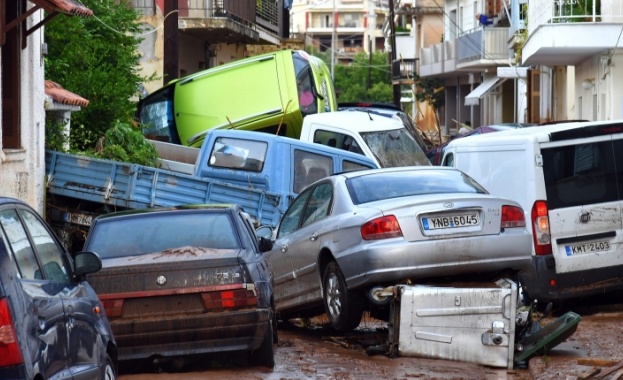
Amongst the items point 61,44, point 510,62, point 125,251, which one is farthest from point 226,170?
point 510,62

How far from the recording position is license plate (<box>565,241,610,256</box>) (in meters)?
12.7

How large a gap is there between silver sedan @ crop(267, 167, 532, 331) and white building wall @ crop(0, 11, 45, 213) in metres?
6.05

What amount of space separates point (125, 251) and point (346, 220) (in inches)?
80.0

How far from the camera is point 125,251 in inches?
408

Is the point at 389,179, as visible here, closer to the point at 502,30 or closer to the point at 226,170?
the point at 226,170

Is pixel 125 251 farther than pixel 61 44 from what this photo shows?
No

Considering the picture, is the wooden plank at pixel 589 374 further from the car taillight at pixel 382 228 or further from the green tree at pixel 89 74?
the green tree at pixel 89 74

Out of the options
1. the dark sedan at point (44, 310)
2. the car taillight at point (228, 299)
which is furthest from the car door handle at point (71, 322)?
the car taillight at point (228, 299)

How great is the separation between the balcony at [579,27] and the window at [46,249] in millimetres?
19325

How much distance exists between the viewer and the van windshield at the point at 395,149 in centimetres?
2173

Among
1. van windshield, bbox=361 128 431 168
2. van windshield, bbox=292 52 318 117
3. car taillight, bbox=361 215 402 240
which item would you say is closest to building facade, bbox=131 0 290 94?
van windshield, bbox=292 52 318 117

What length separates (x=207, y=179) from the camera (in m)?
18.2

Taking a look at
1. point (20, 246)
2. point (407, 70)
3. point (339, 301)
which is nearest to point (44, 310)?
point (20, 246)

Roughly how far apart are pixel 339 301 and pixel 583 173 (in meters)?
3.00
